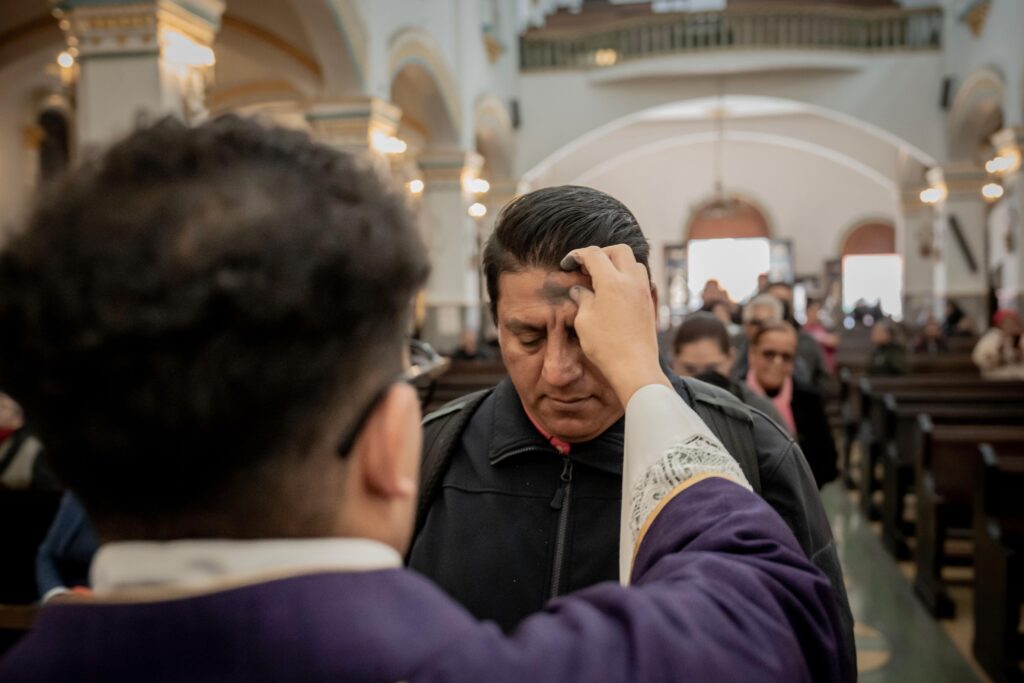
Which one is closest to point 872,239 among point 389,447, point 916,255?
point 916,255

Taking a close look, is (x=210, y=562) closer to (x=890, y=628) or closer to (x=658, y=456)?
(x=658, y=456)

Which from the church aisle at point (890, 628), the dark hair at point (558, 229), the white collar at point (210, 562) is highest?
the dark hair at point (558, 229)

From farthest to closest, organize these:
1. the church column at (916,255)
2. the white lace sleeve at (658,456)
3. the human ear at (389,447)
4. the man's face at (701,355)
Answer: the church column at (916,255)
the man's face at (701,355)
the white lace sleeve at (658,456)
the human ear at (389,447)

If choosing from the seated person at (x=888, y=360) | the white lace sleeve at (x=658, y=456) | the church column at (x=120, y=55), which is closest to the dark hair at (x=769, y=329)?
the church column at (x=120, y=55)

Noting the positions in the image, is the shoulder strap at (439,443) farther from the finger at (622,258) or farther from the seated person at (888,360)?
the seated person at (888,360)

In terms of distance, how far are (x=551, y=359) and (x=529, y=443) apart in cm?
18

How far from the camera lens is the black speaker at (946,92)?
16328 millimetres

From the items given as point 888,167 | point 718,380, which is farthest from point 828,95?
point 718,380

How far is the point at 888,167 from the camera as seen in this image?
70.2 ft

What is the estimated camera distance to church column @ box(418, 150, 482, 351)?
14.0 m

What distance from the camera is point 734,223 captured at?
23.5 metres

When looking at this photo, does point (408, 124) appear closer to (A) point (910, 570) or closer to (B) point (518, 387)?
(A) point (910, 570)

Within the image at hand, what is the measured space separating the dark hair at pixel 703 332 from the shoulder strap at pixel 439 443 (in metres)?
2.43

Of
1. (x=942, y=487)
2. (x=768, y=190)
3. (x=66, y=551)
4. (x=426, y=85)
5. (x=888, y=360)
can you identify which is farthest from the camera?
(x=768, y=190)
